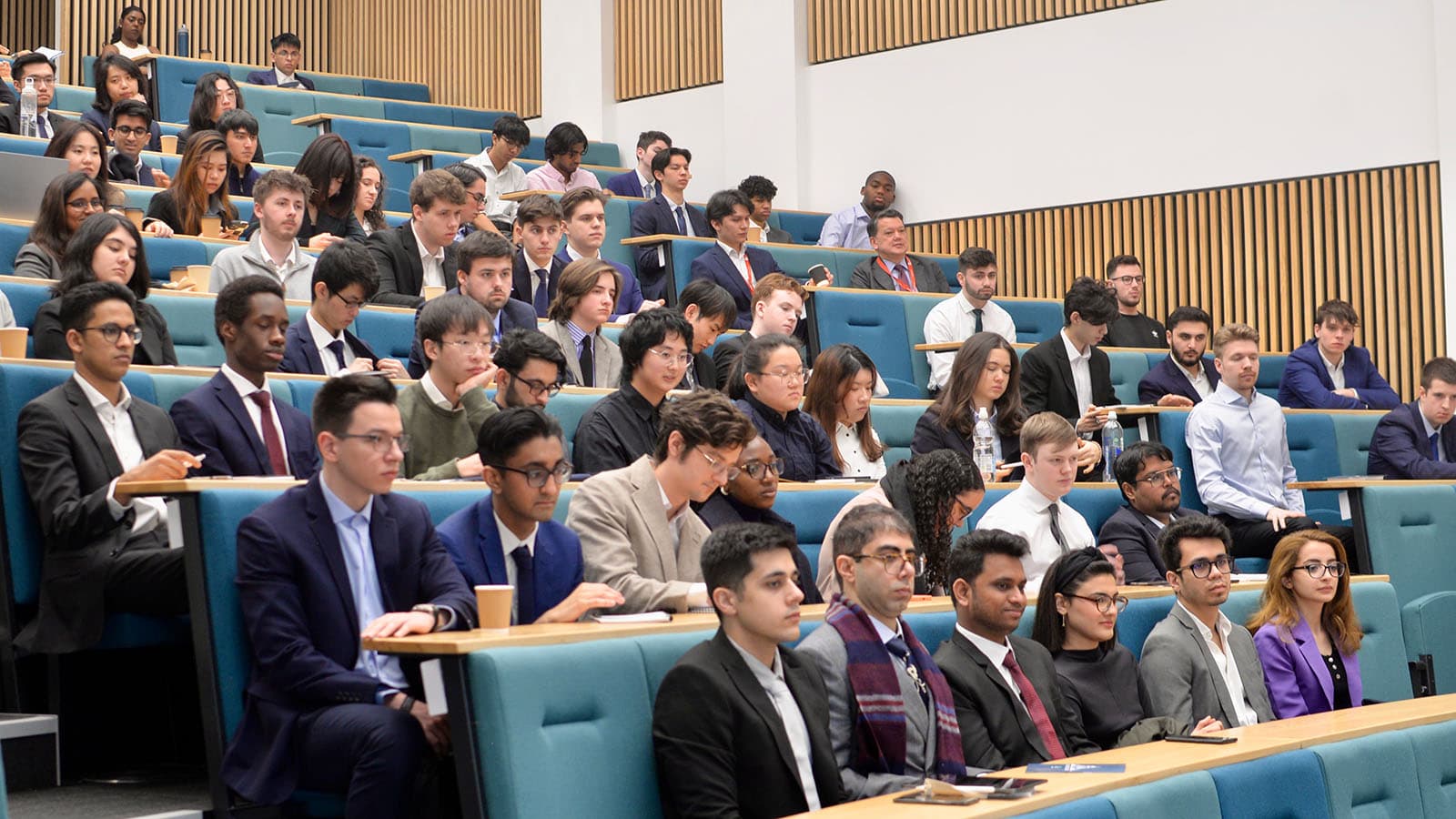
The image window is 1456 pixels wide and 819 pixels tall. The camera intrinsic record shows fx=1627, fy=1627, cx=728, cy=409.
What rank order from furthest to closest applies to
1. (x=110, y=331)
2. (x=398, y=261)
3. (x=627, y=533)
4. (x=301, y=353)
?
(x=398, y=261), (x=301, y=353), (x=110, y=331), (x=627, y=533)

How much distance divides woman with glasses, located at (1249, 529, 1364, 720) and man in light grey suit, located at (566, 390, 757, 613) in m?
1.30

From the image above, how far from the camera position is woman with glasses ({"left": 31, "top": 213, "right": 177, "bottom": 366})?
3.40 meters

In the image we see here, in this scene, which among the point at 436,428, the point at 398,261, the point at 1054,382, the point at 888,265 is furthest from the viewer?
the point at 888,265

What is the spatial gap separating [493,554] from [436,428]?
759mm

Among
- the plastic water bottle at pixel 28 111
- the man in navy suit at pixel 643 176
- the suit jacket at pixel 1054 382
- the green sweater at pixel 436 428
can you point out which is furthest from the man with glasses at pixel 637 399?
the man in navy suit at pixel 643 176

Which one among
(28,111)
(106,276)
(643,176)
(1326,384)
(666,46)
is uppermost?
(666,46)

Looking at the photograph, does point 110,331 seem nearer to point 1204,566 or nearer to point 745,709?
point 745,709

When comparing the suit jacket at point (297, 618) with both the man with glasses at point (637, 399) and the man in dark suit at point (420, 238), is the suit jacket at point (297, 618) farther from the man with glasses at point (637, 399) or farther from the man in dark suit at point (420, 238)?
the man in dark suit at point (420, 238)

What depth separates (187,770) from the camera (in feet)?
9.46

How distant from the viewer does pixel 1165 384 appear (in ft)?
18.1

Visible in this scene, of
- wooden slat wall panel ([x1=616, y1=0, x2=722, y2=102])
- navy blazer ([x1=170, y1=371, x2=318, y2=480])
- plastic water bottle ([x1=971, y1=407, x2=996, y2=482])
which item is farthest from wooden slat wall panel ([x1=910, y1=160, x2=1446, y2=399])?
navy blazer ([x1=170, y1=371, x2=318, y2=480])

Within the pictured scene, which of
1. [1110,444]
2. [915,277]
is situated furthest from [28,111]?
[1110,444]

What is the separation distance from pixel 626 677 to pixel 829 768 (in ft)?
1.06

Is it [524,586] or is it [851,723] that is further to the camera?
[524,586]
